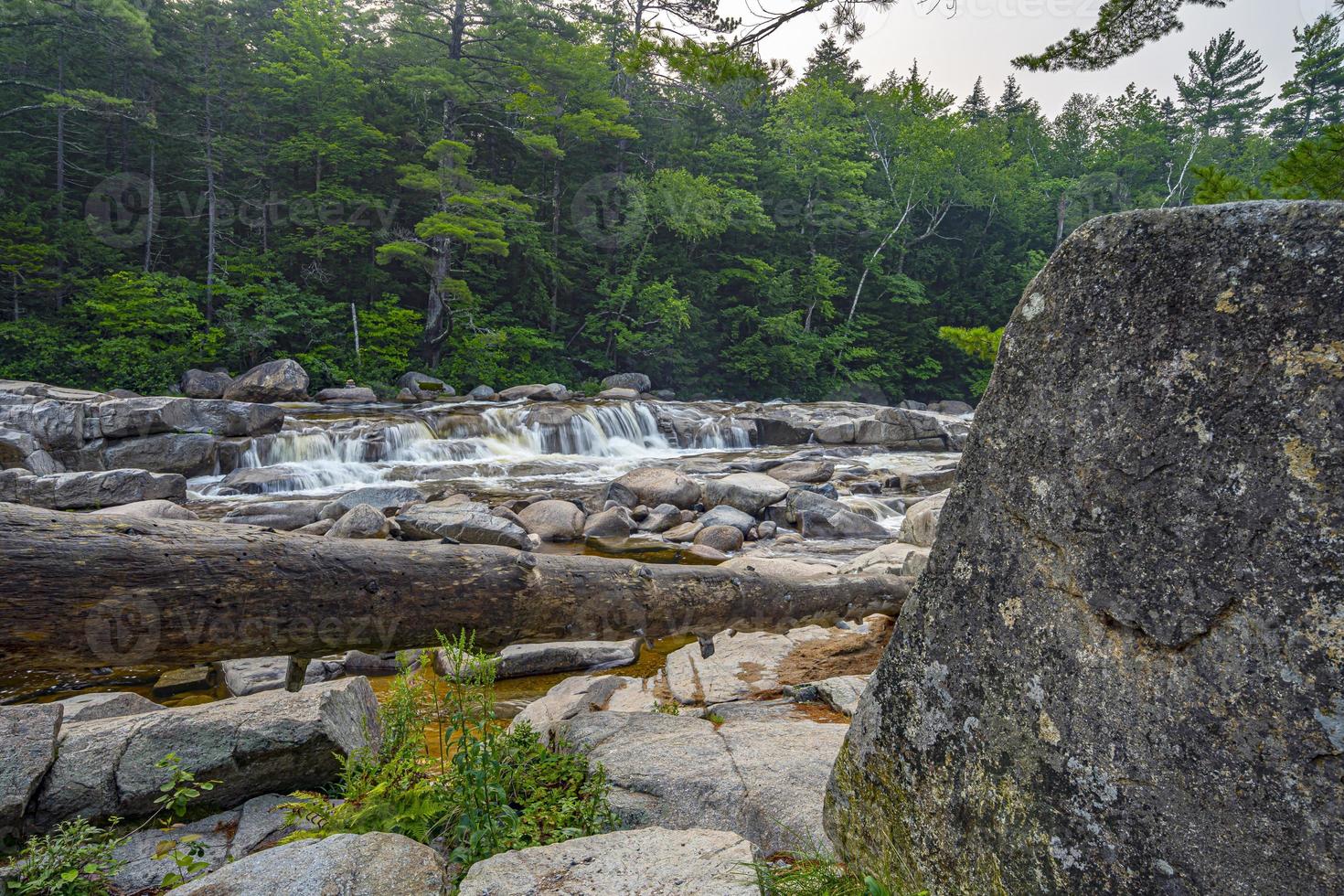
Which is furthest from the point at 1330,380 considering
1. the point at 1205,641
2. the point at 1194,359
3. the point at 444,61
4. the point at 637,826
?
the point at 444,61

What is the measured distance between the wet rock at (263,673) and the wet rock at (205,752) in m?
1.95

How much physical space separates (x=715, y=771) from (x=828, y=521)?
30.2 feet

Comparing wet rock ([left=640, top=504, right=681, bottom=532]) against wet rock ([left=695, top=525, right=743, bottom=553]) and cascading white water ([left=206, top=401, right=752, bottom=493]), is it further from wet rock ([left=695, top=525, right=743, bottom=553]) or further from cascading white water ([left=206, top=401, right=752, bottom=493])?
cascading white water ([left=206, top=401, right=752, bottom=493])

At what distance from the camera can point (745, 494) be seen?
41.8ft

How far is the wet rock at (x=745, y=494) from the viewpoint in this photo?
12.6 m

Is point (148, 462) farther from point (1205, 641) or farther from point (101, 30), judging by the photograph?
point (101, 30)

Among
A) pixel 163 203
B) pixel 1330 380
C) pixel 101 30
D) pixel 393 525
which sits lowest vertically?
pixel 393 525

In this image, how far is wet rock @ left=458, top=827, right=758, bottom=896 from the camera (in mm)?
1838

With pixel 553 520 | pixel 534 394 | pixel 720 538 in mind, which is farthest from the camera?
pixel 534 394

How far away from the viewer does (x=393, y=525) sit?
33.4 feet

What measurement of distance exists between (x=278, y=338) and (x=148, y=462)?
13117 mm

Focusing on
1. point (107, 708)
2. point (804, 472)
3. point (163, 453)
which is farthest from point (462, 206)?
point (107, 708)

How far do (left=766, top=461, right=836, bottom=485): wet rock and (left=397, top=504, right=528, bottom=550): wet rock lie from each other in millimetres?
7276

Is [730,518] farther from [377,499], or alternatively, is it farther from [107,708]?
[107,708]
